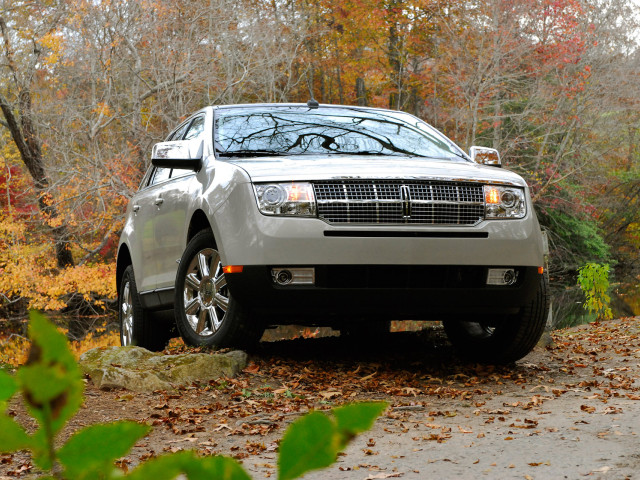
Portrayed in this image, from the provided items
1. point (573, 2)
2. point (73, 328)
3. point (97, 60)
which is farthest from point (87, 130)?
point (573, 2)

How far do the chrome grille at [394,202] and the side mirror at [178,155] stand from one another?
113 cm

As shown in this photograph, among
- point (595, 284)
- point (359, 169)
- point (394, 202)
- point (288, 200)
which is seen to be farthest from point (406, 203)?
point (595, 284)

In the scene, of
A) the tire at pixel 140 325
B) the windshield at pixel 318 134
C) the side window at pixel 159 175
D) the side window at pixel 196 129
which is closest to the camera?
the windshield at pixel 318 134

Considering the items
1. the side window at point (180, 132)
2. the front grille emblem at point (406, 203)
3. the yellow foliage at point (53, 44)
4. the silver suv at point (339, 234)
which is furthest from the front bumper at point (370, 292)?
the yellow foliage at point (53, 44)

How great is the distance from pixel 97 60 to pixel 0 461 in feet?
60.2

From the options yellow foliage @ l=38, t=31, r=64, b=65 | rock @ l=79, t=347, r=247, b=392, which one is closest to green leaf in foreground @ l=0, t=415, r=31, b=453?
rock @ l=79, t=347, r=247, b=392

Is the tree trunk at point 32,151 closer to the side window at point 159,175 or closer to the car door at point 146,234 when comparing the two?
the side window at point 159,175

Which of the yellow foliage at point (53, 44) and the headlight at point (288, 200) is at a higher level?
the yellow foliage at point (53, 44)

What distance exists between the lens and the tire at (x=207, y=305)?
5727 mm

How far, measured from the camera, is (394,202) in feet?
17.7

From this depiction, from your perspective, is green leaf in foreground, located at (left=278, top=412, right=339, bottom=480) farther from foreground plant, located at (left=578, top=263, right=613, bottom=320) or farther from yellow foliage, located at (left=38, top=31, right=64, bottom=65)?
yellow foliage, located at (left=38, top=31, right=64, bottom=65)

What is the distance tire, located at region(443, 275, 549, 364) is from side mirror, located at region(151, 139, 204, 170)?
2346mm

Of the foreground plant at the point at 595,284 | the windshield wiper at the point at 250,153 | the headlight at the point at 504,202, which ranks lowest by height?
the foreground plant at the point at 595,284

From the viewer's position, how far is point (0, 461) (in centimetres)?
378
